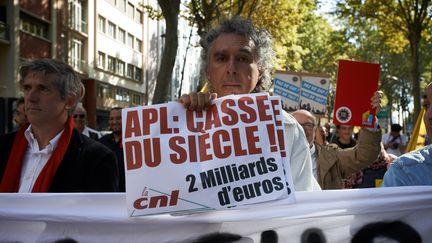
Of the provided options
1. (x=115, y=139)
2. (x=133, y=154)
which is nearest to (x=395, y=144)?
(x=115, y=139)

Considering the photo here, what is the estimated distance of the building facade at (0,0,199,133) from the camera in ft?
84.6

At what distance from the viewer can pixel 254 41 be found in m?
2.66

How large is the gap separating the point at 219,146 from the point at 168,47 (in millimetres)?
11084

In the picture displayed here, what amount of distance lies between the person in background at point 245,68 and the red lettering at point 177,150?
17.1 inches

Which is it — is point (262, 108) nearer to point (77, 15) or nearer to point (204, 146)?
point (204, 146)

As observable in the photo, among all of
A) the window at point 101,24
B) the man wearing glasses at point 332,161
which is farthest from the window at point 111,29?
the man wearing glasses at point 332,161

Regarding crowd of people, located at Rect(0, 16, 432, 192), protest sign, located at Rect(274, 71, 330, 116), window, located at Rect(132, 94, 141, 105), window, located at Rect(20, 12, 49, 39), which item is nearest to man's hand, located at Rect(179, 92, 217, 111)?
crowd of people, located at Rect(0, 16, 432, 192)

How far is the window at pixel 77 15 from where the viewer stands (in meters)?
33.1

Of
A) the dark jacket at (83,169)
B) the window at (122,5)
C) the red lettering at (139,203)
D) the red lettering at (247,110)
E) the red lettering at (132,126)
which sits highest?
the window at (122,5)

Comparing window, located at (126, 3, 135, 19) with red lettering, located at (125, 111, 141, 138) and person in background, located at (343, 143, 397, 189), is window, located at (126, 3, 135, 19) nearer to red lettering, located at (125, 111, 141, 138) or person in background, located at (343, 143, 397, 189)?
person in background, located at (343, 143, 397, 189)

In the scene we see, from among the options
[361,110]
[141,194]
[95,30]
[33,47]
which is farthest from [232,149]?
[95,30]

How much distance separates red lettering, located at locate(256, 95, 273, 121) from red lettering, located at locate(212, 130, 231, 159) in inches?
5.5

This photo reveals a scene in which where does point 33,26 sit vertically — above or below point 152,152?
above

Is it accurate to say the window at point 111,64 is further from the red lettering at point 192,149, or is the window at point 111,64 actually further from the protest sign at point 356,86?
the red lettering at point 192,149
